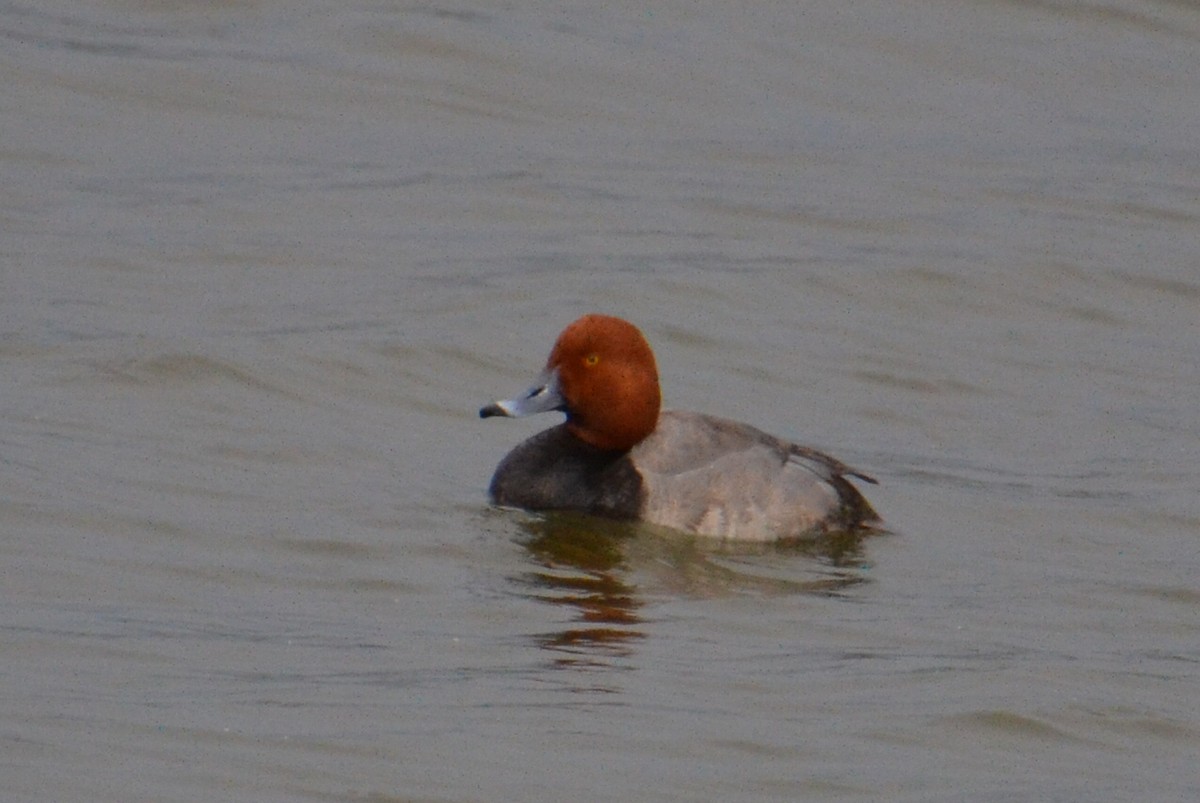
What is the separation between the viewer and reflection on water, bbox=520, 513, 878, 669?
22.6ft

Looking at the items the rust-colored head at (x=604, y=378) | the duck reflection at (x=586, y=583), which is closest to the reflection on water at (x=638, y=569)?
the duck reflection at (x=586, y=583)

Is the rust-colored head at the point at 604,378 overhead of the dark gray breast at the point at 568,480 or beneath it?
overhead

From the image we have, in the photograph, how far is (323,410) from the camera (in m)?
9.62

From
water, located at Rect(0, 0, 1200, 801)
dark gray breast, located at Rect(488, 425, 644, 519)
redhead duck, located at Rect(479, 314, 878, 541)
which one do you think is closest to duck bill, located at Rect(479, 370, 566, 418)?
redhead duck, located at Rect(479, 314, 878, 541)

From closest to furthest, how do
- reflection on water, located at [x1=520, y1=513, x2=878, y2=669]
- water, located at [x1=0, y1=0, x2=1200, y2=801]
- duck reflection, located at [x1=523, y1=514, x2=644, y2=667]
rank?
water, located at [x1=0, y1=0, x2=1200, y2=801] → duck reflection, located at [x1=523, y1=514, x2=644, y2=667] → reflection on water, located at [x1=520, y1=513, x2=878, y2=669]

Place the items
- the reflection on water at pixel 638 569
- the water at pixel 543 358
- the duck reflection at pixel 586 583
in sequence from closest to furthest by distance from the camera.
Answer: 1. the water at pixel 543 358
2. the duck reflection at pixel 586 583
3. the reflection on water at pixel 638 569

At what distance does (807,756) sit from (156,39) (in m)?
11.1

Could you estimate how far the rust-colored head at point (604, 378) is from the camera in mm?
8336

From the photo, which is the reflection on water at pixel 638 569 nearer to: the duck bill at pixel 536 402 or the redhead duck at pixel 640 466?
the redhead duck at pixel 640 466

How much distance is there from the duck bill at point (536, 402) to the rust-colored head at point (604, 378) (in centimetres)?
2

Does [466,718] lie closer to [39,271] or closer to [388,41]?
[39,271]

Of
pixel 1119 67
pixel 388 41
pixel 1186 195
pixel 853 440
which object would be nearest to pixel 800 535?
pixel 853 440

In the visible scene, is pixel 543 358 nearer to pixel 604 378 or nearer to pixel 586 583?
pixel 604 378

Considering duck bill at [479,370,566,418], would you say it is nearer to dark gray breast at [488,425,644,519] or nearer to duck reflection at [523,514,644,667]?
dark gray breast at [488,425,644,519]
